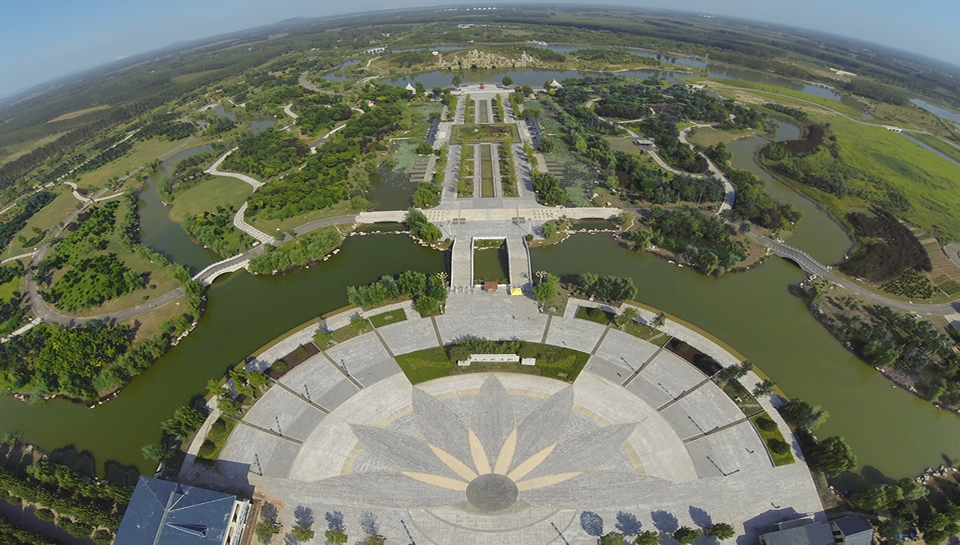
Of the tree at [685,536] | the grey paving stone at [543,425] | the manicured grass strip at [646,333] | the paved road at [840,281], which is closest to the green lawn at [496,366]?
the grey paving stone at [543,425]

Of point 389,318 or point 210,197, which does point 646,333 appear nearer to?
point 389,318

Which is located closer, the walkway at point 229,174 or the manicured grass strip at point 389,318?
the manicured grass strip at point 389,318

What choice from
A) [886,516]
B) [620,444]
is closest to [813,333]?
[886,516]

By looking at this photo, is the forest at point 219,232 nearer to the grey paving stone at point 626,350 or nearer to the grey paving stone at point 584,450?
the grey paving stone at point 584,450

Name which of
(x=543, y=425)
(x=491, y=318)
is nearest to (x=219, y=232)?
(x=491, y=318)

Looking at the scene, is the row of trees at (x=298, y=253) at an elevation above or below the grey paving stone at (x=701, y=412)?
above
